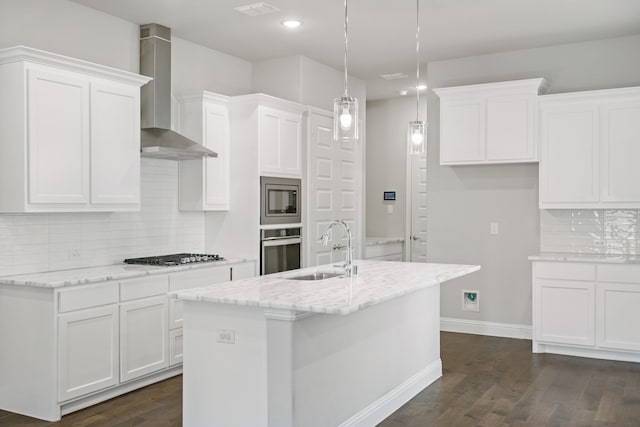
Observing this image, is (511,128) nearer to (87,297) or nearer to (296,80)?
(296,80)

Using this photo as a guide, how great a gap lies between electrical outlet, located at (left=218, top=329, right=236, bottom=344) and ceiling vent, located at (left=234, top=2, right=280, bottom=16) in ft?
8.82

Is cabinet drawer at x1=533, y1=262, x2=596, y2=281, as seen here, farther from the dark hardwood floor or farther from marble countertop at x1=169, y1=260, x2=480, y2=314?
marble countertop at x1=169, y1=260, x2=480, y2=314

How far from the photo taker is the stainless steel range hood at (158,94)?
5.04 m

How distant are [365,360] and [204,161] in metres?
2.58

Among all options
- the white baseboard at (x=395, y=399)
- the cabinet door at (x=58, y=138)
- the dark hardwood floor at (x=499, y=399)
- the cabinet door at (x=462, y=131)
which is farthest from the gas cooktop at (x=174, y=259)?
the cabinet door at (x=462, y=131)

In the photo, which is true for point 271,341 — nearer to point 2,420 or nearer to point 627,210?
point 2,420

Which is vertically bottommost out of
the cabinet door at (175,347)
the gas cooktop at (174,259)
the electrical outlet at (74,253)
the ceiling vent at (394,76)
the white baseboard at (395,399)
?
the white baseboard at (395,399)

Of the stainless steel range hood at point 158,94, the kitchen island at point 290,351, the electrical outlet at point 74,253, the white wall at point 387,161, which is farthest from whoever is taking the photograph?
the white wall at point 387,161

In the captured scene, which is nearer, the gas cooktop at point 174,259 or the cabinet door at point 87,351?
the cabinet door at point 87,351

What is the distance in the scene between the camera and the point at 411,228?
845 centimetres

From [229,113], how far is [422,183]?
11.7ft

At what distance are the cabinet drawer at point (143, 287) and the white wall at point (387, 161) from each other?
4584mm

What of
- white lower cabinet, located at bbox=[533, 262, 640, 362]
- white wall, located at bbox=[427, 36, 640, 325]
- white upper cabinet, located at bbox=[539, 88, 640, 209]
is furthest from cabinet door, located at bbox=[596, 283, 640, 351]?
white wall, located at bbox=[427, 36, 640, 325]

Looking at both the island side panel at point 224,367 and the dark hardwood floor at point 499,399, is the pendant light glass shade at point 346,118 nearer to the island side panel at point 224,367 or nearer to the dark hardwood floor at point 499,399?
the island side panel at point 224,367
